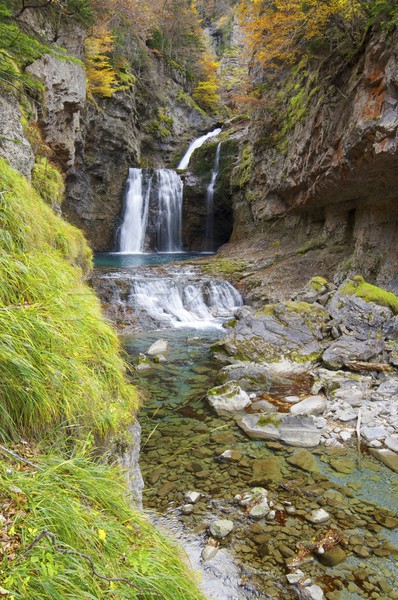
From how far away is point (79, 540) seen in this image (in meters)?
1.74

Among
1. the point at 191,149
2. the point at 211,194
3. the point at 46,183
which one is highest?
the point at 191,149

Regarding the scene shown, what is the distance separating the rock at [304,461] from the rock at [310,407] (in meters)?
0.94

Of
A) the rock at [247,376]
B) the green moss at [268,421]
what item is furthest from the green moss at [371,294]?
the green moss at [268,421]

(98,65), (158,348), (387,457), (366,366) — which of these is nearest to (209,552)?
(387,457)

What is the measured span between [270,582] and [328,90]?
12.6m

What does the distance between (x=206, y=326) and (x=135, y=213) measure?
42.2 feet

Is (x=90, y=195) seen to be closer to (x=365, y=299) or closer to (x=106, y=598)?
(x=365, y=299)

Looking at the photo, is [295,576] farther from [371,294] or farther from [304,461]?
[371,294]

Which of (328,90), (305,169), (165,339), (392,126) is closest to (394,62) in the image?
(392,126)

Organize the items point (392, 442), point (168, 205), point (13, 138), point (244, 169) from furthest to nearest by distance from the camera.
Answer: point (168, 205) → point (244, 169) → point (13, 138) → point (392, 442)

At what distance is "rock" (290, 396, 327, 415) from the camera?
18.5ft

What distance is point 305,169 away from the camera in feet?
42.8

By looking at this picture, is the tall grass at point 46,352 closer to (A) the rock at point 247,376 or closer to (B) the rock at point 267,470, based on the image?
(B) the rock at point 267,470

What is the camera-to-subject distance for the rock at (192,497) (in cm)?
385
